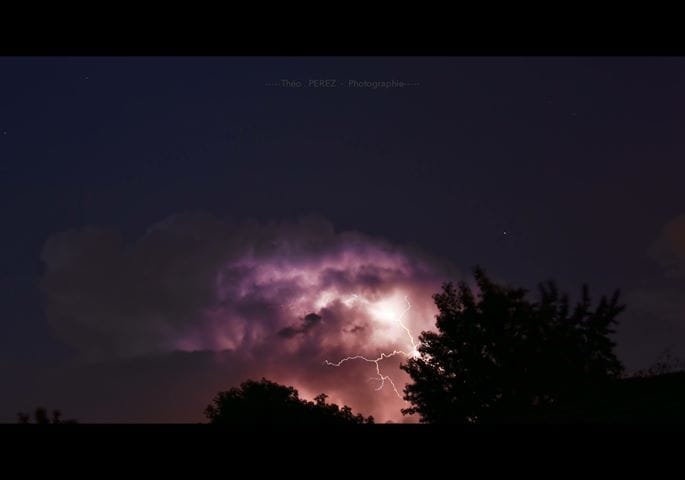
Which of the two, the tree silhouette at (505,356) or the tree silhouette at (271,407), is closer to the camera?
the tree silhouette at (505,356)

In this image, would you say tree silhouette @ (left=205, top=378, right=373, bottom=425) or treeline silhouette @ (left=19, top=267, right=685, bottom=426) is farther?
tree silhouette @ (left=205, top=378, right=373, bottom=425)

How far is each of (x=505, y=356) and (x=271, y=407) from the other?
25.9ft

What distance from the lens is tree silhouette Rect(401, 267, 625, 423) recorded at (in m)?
15.0

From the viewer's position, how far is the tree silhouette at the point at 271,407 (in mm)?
19234

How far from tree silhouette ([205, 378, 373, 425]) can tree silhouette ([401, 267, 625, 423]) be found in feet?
11.7

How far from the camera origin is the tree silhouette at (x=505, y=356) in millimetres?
14984

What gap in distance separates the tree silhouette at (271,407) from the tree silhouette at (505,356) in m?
3.57

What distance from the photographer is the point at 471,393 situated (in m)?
16.2
